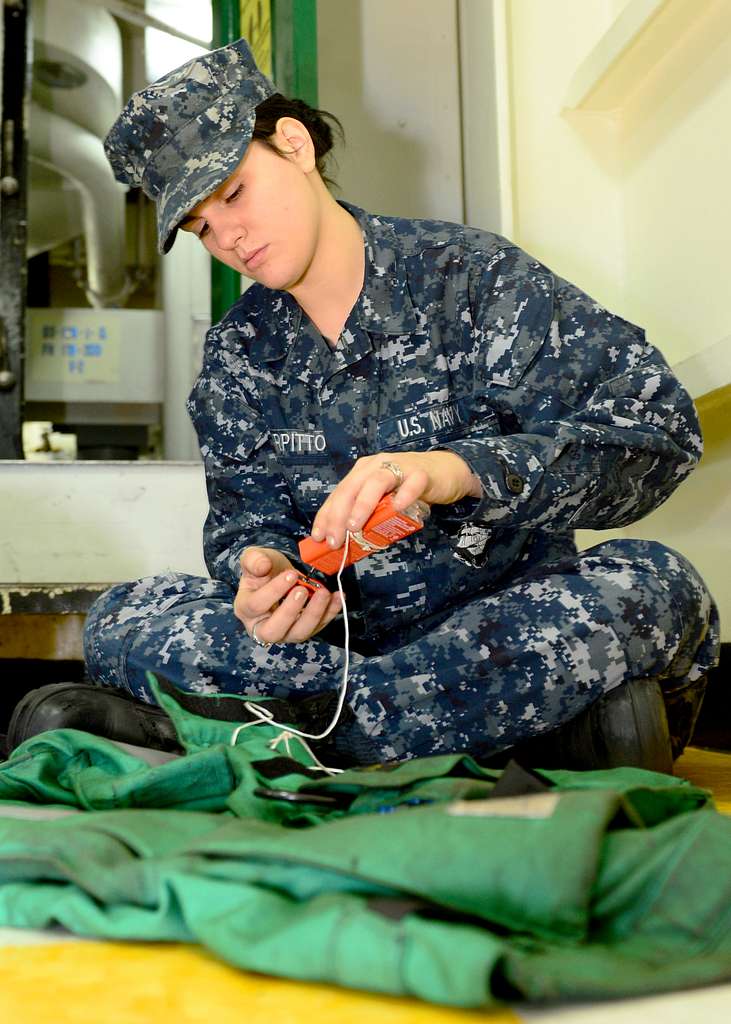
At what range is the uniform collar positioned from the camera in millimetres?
1386

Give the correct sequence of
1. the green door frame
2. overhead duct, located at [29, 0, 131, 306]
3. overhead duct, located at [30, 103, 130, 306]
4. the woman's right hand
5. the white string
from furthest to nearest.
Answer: overhead duct, located at [30, 103, 130, 306], overhead duct, located at [29, 0, 131, 306], the green door frame, the woman's right hand, the white string

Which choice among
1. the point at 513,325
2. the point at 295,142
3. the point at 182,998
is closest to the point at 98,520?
the point at 295,142

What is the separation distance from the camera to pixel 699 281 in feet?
5.85

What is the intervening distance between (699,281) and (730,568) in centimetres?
49

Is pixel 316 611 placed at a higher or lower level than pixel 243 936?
higher

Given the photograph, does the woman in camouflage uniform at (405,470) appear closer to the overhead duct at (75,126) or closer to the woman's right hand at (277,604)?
the woman's right hand at (277,604)

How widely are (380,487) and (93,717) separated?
0.52 m

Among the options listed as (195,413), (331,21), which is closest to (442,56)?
(331,21)

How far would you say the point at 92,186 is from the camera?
13.0 feet

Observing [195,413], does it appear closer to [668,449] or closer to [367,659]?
[367,659]

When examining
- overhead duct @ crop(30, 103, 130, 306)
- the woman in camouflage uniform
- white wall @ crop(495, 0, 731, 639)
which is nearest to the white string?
the woman in camouflage uniform

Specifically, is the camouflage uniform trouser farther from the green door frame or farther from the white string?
the green door frame

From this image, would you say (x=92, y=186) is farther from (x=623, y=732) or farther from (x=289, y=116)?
(x=623, y=732)

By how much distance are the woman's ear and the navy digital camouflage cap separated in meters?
0.04
